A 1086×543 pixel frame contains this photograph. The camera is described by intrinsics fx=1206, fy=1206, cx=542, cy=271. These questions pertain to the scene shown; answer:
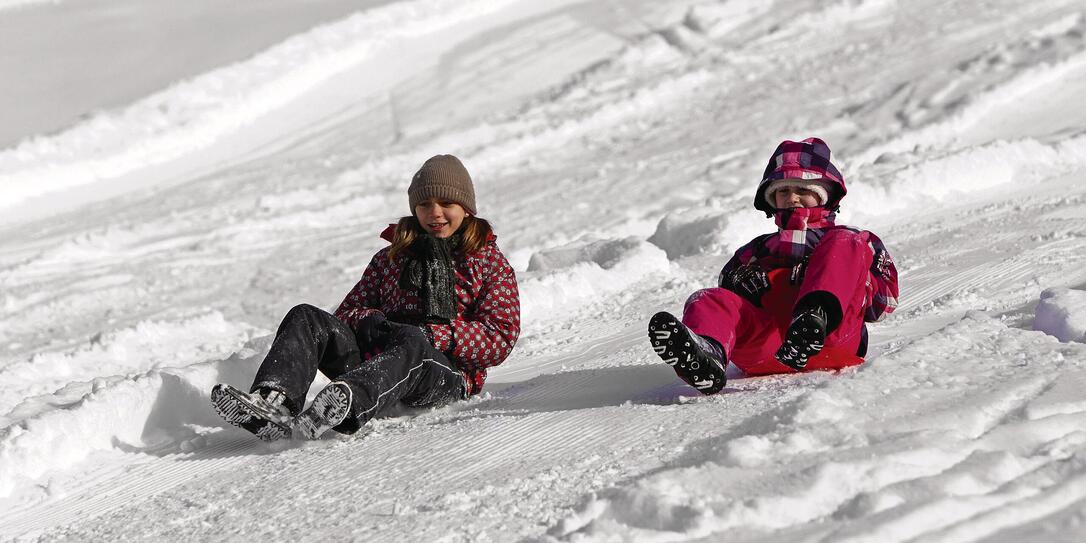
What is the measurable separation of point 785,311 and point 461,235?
983mm

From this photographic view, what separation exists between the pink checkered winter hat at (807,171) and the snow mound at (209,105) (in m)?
8.08

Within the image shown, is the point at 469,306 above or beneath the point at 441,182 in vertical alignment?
beneath

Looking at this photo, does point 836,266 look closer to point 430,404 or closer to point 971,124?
point 430,404

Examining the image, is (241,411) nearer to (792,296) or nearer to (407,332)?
(407,332)

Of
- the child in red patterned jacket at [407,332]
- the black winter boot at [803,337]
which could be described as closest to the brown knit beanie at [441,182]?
the child in red patterned jacket at [407,332]

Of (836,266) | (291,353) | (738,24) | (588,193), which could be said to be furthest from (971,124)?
(291,353)

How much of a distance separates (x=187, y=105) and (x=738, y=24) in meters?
5.45

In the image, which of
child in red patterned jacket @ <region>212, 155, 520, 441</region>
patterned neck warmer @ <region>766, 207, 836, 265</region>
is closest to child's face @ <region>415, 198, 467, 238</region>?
child in red patterned jacket @ <region>212, 155, 520, 441</region>

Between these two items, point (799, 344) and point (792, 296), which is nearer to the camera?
point (799, 344)

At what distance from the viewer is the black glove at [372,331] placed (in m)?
3.37

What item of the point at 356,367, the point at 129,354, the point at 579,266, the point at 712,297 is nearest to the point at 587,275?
the point at 579,266

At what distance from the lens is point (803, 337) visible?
2859 mm

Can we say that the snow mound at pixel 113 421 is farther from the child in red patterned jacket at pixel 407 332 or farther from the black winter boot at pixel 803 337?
the black winter boot at pixel 803 337

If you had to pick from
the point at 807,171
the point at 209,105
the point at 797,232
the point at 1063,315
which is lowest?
the point at 1063,315
